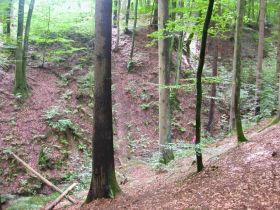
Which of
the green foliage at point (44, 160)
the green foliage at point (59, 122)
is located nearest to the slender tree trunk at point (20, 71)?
the green foliage at point (59, 122)

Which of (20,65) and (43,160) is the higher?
(20,65)

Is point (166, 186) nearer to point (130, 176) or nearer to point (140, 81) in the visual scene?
point (130, 176)

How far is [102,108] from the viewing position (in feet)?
25.6

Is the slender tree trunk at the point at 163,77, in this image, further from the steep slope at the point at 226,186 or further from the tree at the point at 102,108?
the tree at the point at 102,108

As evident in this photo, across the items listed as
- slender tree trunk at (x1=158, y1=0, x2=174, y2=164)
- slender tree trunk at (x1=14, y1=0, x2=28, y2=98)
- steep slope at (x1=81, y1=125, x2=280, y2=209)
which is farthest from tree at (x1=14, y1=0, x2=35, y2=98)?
steep slope at (x1=81, y1=125, x2=280, y2=209)

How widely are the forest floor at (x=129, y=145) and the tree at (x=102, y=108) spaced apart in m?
0.47

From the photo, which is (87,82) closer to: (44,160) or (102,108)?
(44,160)

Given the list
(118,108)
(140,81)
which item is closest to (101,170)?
(118,108)

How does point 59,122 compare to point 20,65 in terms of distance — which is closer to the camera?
point 59,122

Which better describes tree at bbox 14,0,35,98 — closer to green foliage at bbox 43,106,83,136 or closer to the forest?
the forest

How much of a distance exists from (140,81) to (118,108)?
2851 millimetres

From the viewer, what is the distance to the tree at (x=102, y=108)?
7.75 m

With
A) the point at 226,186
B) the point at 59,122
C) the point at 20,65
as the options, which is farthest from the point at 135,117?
the point at 226,186

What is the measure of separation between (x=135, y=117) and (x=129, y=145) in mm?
2358
